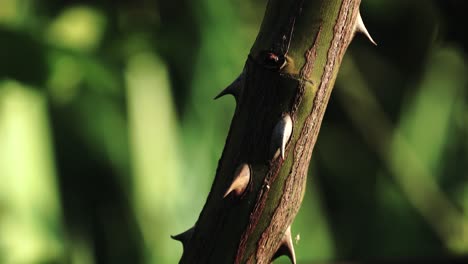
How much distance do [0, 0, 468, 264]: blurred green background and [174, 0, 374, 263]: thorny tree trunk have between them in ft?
3.43

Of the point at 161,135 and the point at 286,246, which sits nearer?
the point at 286,246

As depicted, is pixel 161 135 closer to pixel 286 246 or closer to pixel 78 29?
pixel 78 29

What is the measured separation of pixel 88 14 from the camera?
161cm

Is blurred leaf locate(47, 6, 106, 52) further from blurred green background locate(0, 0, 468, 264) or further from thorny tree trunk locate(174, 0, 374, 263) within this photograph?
thorny tree trunk locate(174, 0, 374, 263)

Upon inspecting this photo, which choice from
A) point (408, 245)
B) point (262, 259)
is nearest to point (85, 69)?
point (408, 245)

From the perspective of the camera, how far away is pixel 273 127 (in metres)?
0.45

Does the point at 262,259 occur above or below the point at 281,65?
below

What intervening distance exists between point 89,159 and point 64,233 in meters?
0.15

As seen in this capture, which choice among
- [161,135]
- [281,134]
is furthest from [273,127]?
[161,135]

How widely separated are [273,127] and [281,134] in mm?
10

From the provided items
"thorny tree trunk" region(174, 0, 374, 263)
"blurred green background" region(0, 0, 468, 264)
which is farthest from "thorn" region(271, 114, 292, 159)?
"blurred green background" region(0, 0, 468, 264)

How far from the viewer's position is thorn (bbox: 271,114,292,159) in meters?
0.44

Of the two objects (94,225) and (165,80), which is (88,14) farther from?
(94,225)

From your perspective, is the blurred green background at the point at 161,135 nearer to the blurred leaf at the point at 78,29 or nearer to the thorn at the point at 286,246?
the blurred leaf at the point at 78,29
